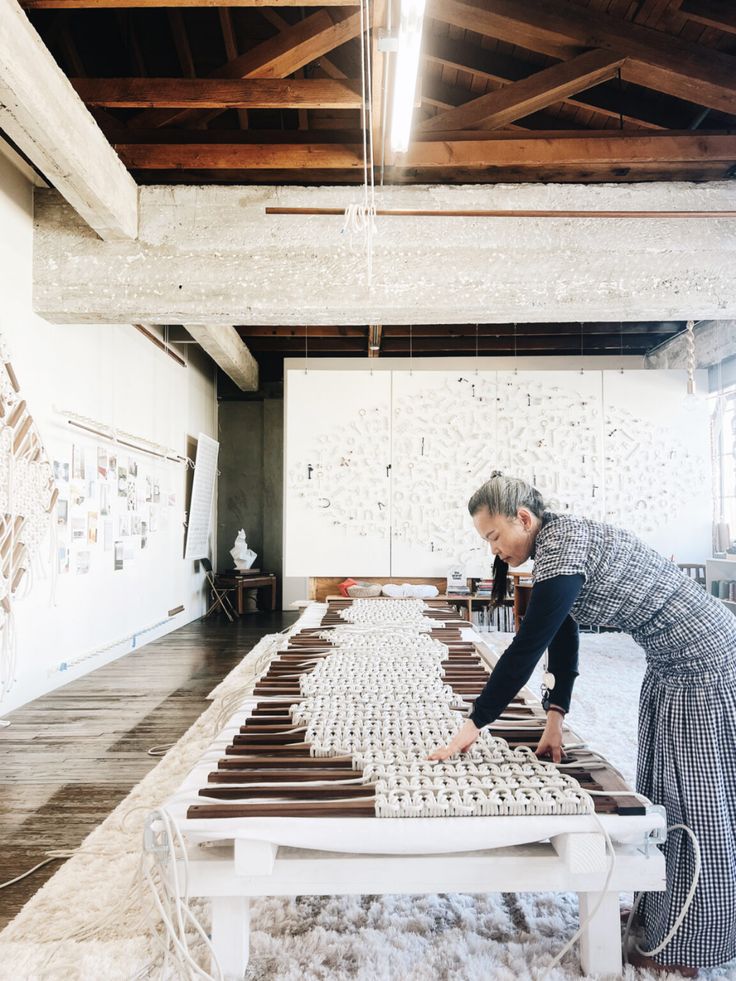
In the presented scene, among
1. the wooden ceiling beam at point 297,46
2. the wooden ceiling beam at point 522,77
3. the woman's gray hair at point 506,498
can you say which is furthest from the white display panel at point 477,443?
the woman's gray hair at point 506,498

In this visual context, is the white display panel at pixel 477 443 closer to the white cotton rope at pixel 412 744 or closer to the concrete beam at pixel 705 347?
the concrete beam at pixel 705 347

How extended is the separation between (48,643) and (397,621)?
2397 millimetres

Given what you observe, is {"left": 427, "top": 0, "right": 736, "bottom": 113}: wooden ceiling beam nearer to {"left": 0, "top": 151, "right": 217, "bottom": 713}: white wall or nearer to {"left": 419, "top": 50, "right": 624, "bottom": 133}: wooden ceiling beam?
{"left": 419, "top": 50, "right": 624, "bottom": 133}: wooden ceiling beam

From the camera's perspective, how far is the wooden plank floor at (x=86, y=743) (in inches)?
98.4

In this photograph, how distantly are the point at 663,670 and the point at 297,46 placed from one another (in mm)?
3393

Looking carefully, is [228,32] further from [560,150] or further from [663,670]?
[663,670]

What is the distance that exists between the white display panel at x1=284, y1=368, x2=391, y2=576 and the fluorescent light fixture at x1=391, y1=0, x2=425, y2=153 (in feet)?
13.8

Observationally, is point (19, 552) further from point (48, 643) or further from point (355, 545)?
point (355, 545)

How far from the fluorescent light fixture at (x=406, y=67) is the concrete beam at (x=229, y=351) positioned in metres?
2.83

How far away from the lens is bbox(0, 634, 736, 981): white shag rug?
173cm

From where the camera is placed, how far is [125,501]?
6.18m

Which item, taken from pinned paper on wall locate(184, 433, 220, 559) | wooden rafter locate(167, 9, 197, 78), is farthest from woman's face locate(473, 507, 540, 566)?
pinned paper on wall locate(184, 433, 220, 559)

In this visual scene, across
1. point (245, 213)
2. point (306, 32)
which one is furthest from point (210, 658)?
point (306, 32)

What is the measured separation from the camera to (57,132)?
10.7 feet
